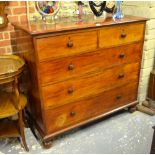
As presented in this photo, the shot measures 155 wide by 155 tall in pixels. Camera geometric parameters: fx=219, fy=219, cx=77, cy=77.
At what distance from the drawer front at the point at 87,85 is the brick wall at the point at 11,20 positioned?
61 centimetres

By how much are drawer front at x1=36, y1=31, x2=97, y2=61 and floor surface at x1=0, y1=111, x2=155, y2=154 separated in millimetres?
808

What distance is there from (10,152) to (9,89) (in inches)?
22.5

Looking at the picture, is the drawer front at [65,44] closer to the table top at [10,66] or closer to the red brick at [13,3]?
the table top at [10,66]

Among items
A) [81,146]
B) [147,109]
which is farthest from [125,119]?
[81,146]

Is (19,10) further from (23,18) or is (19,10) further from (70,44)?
(70,44)

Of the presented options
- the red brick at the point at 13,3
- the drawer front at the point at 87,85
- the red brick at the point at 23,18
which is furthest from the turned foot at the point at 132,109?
the red brick at the point at 13,3

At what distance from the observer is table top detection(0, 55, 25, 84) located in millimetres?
1534

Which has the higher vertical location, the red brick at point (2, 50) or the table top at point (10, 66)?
the red brick at point (2, 50)

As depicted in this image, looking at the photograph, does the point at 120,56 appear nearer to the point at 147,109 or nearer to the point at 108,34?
the point at 108,34

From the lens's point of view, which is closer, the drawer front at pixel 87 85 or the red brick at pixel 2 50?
the drawer front at pixel 87 85

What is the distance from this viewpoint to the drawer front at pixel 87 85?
1.73 meters

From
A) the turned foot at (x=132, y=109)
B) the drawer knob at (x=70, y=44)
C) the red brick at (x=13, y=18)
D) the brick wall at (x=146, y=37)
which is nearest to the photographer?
the drawer knob at (x=70, y=44)

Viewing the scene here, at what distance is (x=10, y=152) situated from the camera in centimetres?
185

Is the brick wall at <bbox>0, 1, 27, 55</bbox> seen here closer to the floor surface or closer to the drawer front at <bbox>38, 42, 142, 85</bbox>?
the drawer front at <bbox>38, 42, 142, 85</bbox>
